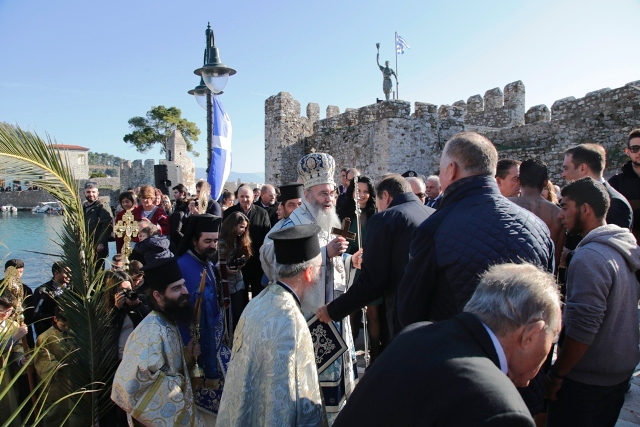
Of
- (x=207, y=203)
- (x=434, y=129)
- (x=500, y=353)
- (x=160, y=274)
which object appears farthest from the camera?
(x=434, y=129)

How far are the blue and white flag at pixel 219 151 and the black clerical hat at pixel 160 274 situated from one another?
4.58 m

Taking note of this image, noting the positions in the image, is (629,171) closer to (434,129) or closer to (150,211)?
(150,211)

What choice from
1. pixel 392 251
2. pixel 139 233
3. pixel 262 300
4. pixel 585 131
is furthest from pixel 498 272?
pixel 585 131

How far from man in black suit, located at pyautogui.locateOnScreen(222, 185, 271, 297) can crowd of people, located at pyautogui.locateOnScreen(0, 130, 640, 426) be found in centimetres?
Result: 172

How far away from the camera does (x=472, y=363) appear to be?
4.14 feet

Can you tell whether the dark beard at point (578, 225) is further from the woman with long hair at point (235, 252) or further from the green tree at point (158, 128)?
the green tree at point (158, 128)

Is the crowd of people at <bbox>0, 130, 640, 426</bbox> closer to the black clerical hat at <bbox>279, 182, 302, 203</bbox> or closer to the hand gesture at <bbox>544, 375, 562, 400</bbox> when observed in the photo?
the hand gesture at <bbox>544, 375, 562, 400</bbox>

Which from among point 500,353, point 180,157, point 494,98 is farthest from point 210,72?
point 180,157

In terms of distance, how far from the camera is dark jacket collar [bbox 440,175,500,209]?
2.41 metres

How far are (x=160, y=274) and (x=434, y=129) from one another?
11372 mm

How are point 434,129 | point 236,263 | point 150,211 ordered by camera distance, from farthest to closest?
point 434,129 < point 150,211 < point 236,263

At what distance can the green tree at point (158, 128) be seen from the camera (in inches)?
2078

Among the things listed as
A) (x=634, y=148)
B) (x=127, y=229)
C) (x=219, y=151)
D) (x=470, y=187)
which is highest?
(x=219, y=151)

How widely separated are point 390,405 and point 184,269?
114 inches
